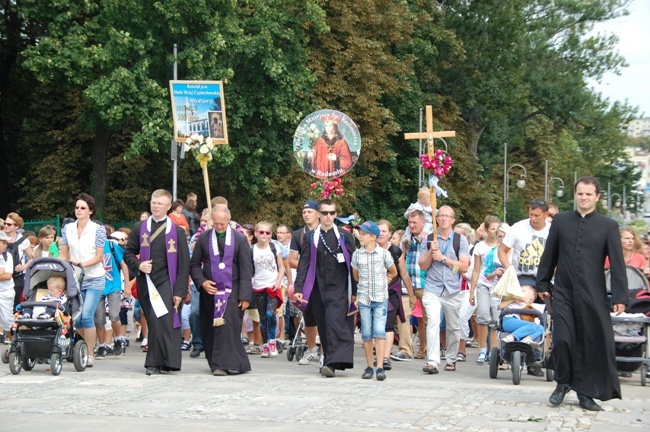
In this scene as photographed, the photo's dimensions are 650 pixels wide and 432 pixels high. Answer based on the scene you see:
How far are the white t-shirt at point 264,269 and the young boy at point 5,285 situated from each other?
3353 millimetres

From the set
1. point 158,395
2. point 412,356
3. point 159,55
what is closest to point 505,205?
point 159,55

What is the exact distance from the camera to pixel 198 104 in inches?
987

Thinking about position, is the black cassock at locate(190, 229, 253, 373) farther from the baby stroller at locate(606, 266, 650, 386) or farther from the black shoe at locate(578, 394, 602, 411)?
the black shoe at locate(578, 394, 602, 411)

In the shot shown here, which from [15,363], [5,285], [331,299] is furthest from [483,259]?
[5,285]

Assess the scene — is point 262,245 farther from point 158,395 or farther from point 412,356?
point 158,395

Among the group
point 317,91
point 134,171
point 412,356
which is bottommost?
point 412,356

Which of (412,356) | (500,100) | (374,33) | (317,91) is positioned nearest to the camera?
(412,356)

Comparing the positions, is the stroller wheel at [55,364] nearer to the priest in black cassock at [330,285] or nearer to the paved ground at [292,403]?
the paved ground at [292,403]

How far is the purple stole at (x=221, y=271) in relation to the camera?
1363 centimetres

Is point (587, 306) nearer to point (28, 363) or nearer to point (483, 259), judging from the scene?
point (483, 259)

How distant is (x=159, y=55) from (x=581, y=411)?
26.4 meters

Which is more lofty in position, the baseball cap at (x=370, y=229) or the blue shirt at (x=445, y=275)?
the baseball cap at (x=370, y=229)

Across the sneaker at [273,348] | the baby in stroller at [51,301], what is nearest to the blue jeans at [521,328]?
the sneaker at [273,348]

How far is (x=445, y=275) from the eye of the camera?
14.4 meters
